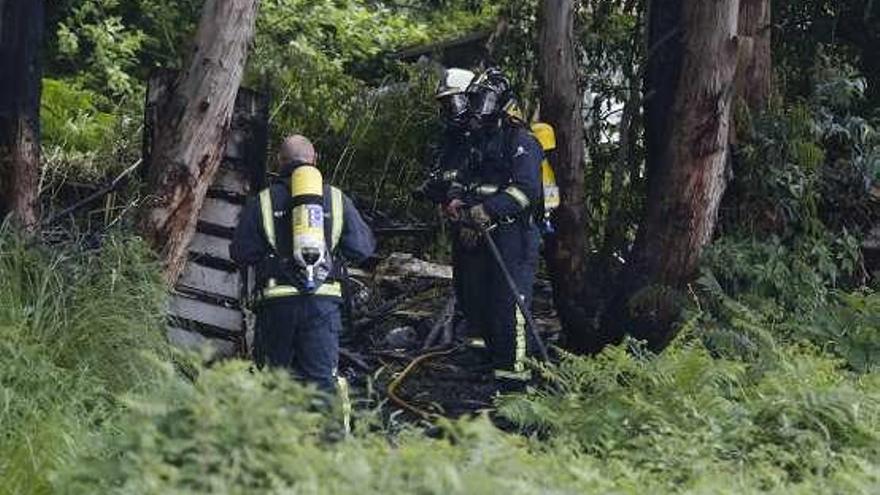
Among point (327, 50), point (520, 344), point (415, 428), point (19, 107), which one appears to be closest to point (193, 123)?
point (19, 107)

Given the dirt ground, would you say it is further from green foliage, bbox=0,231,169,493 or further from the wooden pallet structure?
green foliage, bbox=0,231,169,493

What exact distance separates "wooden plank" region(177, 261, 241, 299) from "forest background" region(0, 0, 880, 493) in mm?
645

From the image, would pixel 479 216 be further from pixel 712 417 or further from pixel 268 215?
pixel 712 417

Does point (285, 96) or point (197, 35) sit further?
point (285, 96)

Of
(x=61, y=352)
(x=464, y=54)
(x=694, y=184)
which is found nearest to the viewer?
(x=61, y=352)

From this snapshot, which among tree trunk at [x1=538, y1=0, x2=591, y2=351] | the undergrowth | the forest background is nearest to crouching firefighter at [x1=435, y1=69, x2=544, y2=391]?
tree trunk at [x1=538, y1=0, x2=591, y2=351]

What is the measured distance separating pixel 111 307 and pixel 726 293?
4352 mm

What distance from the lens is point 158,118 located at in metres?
9.54

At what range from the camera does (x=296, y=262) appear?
7.77 metres

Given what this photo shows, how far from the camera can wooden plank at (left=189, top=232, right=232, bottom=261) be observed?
9898mm

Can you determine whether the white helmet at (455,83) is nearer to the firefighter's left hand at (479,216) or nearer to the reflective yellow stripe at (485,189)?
the reflective yellow stripe at (485,189)

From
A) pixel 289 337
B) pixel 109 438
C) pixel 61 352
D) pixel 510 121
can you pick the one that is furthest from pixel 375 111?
pixel 109 438

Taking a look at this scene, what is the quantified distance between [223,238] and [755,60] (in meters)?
4.00

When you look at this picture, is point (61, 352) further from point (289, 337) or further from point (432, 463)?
A: point (432, 463)
